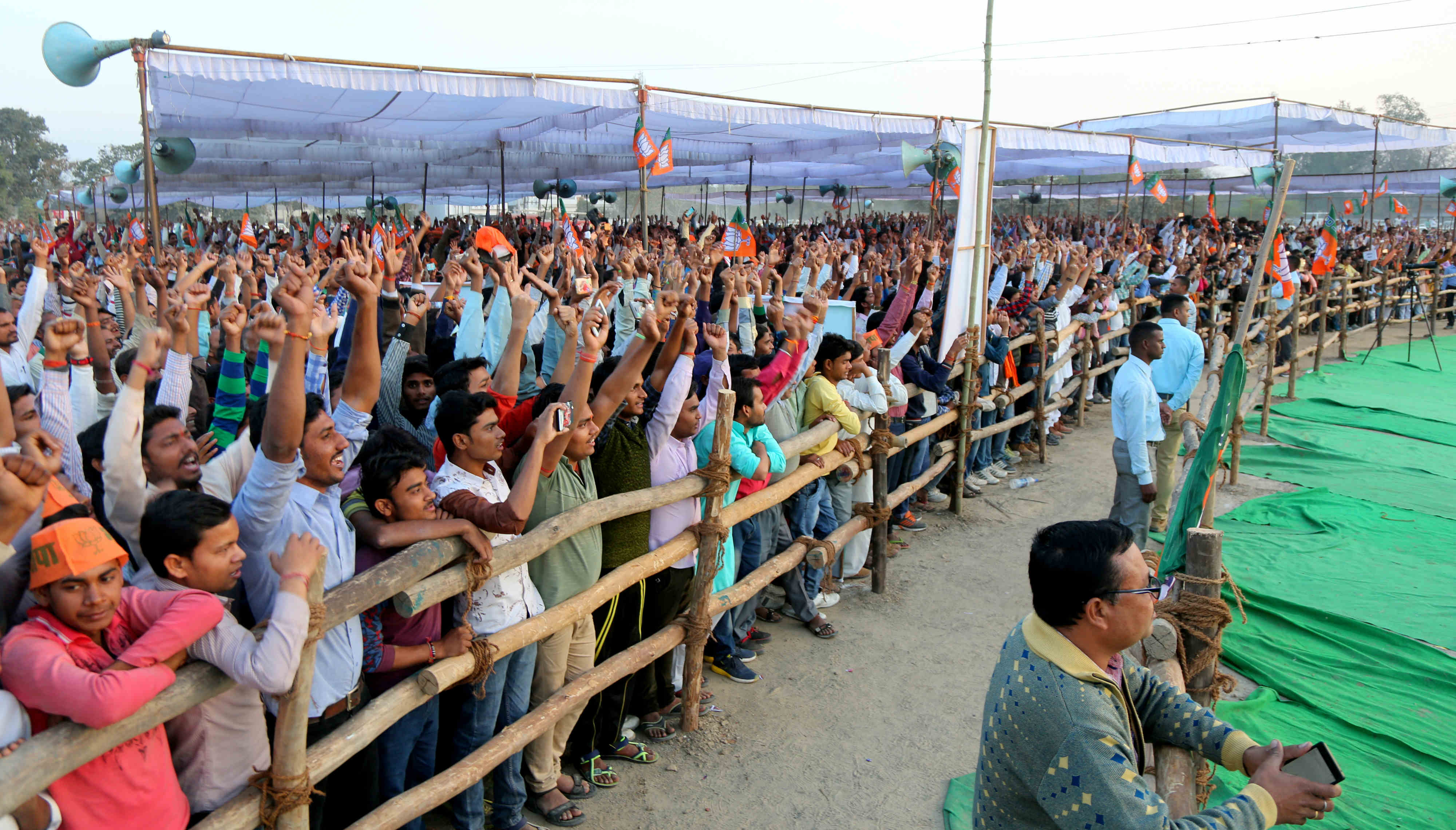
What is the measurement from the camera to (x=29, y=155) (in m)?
41.0

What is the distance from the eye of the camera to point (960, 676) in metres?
4.58

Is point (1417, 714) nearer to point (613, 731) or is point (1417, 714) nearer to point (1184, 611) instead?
point (1184, 611)

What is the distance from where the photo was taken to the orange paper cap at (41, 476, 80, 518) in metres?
2.40

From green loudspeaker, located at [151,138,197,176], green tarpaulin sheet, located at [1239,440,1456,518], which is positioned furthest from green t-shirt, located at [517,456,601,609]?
green loudspeaker, located at [151,138,197,176]

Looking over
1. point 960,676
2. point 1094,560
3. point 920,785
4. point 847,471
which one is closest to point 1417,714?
point 960,676

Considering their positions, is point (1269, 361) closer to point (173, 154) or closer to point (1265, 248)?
point (1265, 248)

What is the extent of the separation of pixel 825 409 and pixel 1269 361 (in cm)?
594

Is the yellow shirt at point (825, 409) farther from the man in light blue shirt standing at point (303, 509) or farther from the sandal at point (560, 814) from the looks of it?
the man in light blue shirt standing at point (303, 509)

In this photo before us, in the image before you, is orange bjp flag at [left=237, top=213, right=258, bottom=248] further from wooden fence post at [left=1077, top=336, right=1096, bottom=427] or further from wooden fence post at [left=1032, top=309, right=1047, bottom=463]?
wooden fence post at [left=1077, top=336, right=1096, bottom=427]

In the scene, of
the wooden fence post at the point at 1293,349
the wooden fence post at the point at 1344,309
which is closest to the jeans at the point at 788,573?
the wooden fence post at the point at 1293,349

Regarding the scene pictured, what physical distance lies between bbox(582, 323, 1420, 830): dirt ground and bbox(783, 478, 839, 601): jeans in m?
0.26

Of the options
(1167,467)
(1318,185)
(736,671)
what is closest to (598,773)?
(736,671)

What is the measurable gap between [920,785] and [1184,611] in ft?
4.85

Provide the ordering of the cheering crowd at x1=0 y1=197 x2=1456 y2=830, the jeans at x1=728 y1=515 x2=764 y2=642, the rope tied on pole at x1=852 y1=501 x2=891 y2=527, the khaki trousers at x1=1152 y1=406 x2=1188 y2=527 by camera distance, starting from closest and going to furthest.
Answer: the cheering crowd at x1=0 y1=197 x2=1456 y2=830, the jeans at x1=728 y1=515 x2=764 y2=642, the rope tied on pole at x1=852 y1=501 x2=891 y2=527, the khaki trousers at x1=1152 y1=406 x2=1188 y2=527
